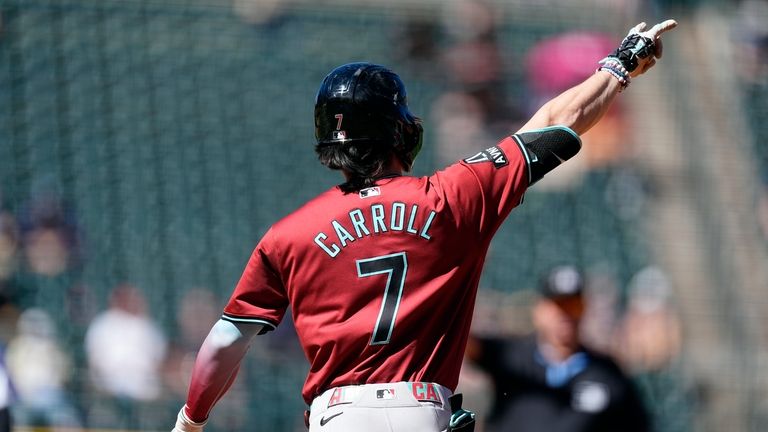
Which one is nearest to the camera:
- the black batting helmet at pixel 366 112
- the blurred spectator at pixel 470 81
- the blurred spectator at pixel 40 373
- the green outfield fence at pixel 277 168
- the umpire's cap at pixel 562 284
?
the black batting helmet at pixel 366 112

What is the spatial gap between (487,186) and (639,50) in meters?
0.85

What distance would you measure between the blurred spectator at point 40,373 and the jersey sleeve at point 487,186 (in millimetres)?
5247

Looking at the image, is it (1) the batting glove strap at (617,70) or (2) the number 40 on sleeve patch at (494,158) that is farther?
(1) the batting glove strap at (617,70)

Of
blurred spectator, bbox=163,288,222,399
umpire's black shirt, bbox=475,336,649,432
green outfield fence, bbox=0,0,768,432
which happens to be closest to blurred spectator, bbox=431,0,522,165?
green outfield fence, bbox=0,0,768,432

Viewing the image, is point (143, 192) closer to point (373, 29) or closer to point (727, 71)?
point (373, 29)

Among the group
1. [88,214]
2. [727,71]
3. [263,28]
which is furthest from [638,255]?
[88,214]

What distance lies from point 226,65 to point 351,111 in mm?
5951

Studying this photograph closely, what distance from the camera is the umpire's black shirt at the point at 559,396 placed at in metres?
6.38

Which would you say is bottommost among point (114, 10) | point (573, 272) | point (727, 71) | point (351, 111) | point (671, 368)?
point (671, 368)

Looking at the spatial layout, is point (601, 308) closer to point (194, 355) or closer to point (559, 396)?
point (559, 396)

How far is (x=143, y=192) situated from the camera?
9.33 meters

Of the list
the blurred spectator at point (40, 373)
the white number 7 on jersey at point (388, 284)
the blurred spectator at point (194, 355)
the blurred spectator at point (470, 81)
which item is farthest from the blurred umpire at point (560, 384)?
the blurred spectator at point (470, 81)

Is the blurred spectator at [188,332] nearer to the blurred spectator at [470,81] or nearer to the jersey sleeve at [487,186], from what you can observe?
the blurred spectator at [470,81]

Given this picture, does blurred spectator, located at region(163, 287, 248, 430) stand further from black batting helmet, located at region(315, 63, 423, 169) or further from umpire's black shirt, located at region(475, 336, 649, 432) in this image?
black batting helmet, located at region(315, 63, 423, 169)
